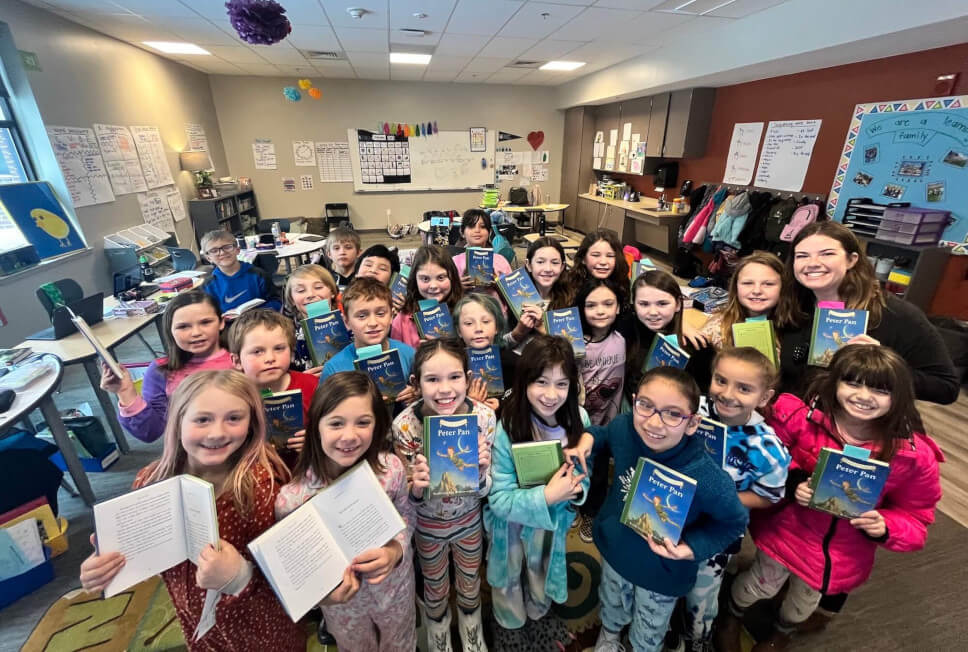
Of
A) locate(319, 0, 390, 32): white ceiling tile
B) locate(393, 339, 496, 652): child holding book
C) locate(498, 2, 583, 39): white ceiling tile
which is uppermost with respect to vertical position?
locate(319, 0, 390, 32): white ceiling tile

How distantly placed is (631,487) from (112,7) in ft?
17.1

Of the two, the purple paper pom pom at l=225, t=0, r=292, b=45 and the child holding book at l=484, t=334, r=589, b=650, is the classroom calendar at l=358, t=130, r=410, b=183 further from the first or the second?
the child holding book at l=484, t=334, r=589, b=650

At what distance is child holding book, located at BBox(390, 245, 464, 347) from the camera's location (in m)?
2.11

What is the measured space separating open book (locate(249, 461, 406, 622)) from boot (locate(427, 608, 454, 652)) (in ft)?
2.22

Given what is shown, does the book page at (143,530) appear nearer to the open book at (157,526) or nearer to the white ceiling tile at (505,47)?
the open book at (157,526)

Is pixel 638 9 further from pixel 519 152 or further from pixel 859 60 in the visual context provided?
pixel 519 152

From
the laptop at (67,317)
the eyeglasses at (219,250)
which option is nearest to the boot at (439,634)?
the eyeglasses at (219,250)

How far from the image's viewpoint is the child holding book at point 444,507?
1343 millimetres

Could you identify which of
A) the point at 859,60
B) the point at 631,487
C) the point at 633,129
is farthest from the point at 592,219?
the point at 631,487

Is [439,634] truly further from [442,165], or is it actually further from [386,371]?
[442,165]

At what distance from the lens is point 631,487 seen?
1.12 meters

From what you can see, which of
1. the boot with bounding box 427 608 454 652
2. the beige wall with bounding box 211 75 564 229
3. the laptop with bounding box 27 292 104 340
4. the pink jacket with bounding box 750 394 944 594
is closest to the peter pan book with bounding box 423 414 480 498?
the boot with bounding box 427 608 454 652

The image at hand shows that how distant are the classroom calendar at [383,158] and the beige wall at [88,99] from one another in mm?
2782

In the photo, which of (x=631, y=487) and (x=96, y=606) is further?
(x=96, y=606)
